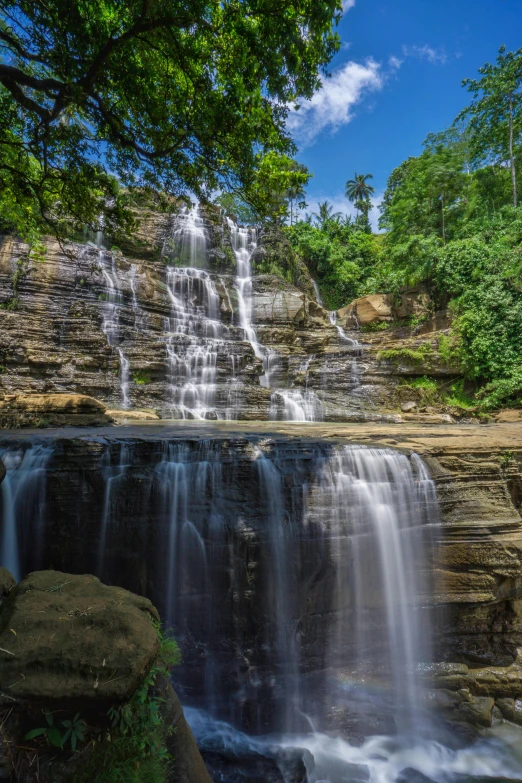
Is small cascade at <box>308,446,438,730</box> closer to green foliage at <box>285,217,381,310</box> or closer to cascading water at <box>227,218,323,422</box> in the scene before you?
cascading water at <box>227,218,323,422</box>

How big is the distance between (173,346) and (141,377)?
6.00 ft

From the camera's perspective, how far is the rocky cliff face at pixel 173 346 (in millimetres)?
13289

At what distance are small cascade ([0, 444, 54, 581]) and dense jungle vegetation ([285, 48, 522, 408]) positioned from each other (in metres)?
7.76

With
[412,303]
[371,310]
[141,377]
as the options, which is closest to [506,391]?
[412,303]

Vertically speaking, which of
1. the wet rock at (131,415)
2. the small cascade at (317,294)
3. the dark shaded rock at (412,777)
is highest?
the small cascade at (317,294)

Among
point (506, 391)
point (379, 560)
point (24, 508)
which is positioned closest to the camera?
point (24, 508)

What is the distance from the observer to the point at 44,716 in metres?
2.28

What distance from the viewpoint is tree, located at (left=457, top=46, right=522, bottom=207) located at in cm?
2191

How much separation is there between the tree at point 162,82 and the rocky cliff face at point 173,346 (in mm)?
7130

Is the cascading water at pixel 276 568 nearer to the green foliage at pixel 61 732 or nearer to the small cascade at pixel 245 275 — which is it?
the green foliage at pixel 61 732

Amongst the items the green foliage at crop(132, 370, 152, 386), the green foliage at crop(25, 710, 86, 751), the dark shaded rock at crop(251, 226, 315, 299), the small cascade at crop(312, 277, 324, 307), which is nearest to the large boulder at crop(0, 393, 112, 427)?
the green foliage at crop(132, 370, 152, 386)

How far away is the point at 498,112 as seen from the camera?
23172 mm

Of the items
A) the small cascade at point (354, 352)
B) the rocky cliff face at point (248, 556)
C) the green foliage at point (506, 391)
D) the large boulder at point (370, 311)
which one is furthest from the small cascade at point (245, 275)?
the rocky cliff face at point (248, 556)

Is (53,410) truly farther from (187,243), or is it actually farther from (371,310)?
(371,310)
